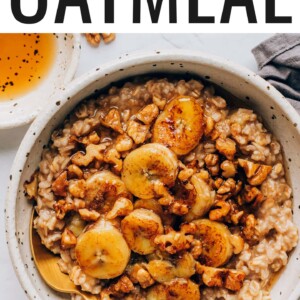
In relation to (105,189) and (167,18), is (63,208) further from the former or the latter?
(167,18)

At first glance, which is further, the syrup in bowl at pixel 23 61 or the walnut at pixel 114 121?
the syrup in bowl at pixel 23 61

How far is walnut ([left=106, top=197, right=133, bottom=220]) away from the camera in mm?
1501

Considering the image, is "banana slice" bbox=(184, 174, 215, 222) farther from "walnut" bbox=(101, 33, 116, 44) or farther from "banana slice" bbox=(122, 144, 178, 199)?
"walnut" bbox=(101, 33, 116, 44)

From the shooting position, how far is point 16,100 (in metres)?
2.00

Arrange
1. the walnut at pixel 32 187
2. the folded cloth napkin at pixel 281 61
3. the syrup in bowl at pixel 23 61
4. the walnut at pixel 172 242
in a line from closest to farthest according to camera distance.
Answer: the walnut at pixel 172 242
the walnut at pixel 32 187
the folded cloth napkin at pixel 281 61
the syrup in bowl at pixel 23 61

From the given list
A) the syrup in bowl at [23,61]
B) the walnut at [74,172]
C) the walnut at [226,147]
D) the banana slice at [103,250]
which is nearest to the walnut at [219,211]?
the walnut at [226,147]

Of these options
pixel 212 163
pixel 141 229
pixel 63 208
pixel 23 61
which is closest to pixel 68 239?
pixel 63 208

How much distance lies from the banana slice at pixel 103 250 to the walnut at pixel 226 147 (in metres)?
0.31

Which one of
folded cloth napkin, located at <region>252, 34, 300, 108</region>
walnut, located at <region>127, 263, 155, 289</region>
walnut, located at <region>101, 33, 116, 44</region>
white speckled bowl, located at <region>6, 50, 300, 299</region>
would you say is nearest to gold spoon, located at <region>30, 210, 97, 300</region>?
white speckled bowl, located at <region>6, 50, 300, 299</region>

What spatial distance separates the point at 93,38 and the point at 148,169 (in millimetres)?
573

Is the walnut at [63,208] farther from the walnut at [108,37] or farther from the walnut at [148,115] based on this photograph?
the walnut at [108,37]

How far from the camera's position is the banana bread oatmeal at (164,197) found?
1.51m

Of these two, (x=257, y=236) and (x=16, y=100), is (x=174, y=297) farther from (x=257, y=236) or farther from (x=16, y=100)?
(x=16, y=100)

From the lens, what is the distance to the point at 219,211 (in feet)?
5.04
